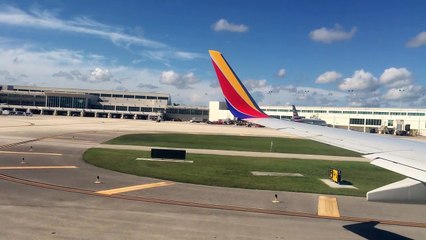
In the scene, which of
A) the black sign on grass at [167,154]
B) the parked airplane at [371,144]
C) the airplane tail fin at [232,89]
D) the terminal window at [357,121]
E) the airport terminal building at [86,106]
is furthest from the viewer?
the airport terminal building at [86,106]

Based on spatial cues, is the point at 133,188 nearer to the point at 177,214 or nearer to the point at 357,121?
the point at 177,214

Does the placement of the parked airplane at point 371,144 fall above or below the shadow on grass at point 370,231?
above

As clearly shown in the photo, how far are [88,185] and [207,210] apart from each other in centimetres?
834

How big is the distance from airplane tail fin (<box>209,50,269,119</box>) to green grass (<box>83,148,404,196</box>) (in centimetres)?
1176

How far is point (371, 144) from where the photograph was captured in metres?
10.2

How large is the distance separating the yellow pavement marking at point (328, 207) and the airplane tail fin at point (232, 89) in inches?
309

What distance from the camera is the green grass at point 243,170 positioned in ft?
81.2

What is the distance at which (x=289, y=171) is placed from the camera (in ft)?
102

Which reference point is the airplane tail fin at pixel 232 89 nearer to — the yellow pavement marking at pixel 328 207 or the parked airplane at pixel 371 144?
the parked airplane at pixel 371 144

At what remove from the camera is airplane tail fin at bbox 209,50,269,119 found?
12.1 m

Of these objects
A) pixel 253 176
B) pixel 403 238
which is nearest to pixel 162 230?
pixel 403 238

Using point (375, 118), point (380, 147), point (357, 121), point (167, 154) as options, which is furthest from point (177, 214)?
point (375, 118)

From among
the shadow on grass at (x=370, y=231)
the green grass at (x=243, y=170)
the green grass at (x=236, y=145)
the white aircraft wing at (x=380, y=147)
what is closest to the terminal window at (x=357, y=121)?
the green grass at (x=236, y=145)

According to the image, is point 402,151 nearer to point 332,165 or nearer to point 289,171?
point 289,171
